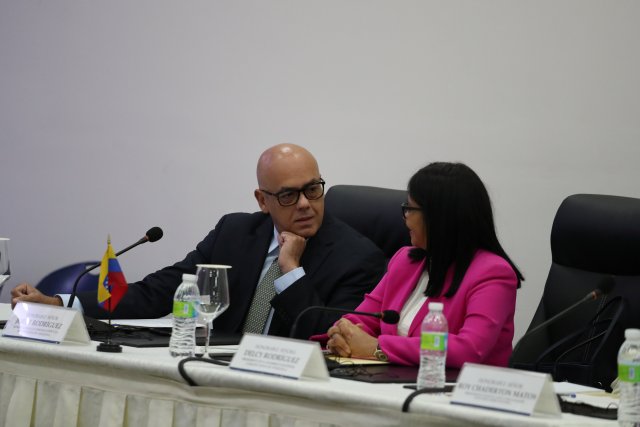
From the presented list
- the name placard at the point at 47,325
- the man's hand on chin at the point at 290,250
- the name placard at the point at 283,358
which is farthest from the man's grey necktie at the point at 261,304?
the name placard at the point at 283,358

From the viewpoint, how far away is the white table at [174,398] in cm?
182

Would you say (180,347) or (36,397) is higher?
(180,347)

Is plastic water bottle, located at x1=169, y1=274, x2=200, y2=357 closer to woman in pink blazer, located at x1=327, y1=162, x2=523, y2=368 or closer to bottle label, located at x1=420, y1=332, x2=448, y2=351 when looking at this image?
woman in pink blazer, located at x1=327, y1=162, x2=523, y2=368

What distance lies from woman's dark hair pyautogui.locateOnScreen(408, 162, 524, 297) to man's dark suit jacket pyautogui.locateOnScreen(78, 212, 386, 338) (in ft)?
1.63

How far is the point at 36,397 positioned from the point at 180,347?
1.28 ft

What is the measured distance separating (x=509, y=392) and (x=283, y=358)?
1.67 ft

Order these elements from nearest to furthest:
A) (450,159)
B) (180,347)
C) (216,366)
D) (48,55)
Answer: (216,366), (180,347), (450,159), (48,55)

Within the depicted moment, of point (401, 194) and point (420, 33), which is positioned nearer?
point (401, 194)

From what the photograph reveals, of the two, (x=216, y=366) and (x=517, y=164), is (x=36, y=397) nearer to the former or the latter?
(x=216, y=366)

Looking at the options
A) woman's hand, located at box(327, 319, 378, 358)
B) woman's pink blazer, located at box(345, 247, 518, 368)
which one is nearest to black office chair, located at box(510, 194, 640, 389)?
woman's pink blazer, located at box(345, 247, 518, 368)

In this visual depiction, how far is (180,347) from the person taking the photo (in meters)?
2.38

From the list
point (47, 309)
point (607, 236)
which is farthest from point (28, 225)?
point (607, 236)

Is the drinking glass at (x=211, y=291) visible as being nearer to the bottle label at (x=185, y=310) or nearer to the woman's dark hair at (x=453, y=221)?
the bottle label at (x=185, y=310)

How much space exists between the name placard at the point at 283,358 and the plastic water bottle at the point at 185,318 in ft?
0.92
